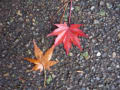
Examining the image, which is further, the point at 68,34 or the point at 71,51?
the point at 71,51

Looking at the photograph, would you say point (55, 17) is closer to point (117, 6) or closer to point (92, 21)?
point (92, 21)

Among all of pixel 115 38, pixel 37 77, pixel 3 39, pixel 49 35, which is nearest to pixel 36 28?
pixel 49 35

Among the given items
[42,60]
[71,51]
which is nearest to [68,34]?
[71,51]

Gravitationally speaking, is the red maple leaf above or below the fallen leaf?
above

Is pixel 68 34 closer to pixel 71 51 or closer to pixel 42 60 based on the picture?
pixel 71 51

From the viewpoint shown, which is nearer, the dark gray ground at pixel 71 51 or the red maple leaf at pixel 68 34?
the red maple leaf at pixel 68 34
